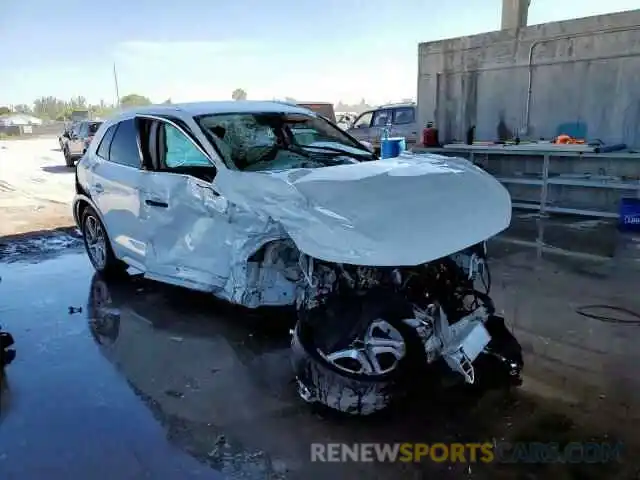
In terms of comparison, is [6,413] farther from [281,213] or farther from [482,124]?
[482,124]

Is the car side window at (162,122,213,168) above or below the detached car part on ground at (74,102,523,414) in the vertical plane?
above

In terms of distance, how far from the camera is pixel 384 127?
1349 cm

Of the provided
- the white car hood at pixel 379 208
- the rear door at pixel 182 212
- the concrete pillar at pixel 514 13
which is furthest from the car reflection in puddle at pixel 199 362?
the concrete pillar at pixel 514 13

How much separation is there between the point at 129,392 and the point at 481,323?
2253mm

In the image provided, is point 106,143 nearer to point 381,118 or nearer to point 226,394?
point 226,394

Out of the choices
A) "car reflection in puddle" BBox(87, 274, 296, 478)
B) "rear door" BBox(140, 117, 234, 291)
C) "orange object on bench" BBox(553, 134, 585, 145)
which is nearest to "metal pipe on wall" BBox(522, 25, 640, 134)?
"orange object on bench" BBox(553, 134, 585, 145)

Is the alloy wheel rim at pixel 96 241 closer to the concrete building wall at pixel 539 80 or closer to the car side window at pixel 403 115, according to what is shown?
the concrete building wall at pixel 539 80

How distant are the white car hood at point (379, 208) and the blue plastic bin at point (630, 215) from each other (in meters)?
5.11

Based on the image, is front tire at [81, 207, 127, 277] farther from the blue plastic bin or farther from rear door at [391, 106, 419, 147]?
rear door at [391, 106, 419, 147]

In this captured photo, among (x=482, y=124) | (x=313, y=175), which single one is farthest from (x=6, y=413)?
(x=482, y=124)

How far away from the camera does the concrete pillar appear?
9.90 m

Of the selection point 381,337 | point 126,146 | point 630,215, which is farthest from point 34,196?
point 630,215

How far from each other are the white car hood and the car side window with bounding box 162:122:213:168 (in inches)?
22.1

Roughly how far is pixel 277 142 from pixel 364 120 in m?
10.5
